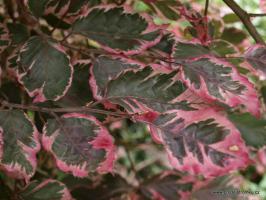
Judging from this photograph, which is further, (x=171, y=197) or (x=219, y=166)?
(x=171, y=197)

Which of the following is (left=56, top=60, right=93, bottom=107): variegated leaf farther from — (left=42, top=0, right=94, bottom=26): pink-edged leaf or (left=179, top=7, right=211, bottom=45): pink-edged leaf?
(left=179, top=7, right=211, bottom=45): pink-edged leaf

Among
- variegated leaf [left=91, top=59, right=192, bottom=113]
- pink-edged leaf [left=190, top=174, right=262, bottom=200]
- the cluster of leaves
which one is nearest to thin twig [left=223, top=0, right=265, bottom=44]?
the cluster of leaves

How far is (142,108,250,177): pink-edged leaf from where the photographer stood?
503 millimetres

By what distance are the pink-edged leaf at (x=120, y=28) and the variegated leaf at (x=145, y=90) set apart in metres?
0.07

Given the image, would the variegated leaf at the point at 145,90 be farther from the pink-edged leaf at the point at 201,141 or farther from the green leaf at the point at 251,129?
the green leaf at the point at 251,129

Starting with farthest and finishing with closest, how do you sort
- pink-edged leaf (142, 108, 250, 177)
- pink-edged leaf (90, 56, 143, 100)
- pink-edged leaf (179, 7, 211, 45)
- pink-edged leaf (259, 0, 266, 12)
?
pink-edged leaf (259, 0, 266, 12) → pink-edged leaf (179, 7, 211, 45) → pink-edged leaf (90, 56, 143, 100) → pink-edged leaf (142, 108, 250, 177)

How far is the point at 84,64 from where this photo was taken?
2.28 ft

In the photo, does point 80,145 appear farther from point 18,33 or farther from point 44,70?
point 18,33

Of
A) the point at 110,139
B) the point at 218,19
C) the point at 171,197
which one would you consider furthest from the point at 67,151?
the point at 218,19

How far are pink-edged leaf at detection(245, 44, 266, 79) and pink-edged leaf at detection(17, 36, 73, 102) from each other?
0.86 ft

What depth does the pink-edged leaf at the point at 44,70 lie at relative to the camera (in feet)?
1.96

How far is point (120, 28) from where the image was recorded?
25.9 inches

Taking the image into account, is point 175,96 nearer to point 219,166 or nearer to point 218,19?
point 219,166

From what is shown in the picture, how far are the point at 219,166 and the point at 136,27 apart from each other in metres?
0.26
